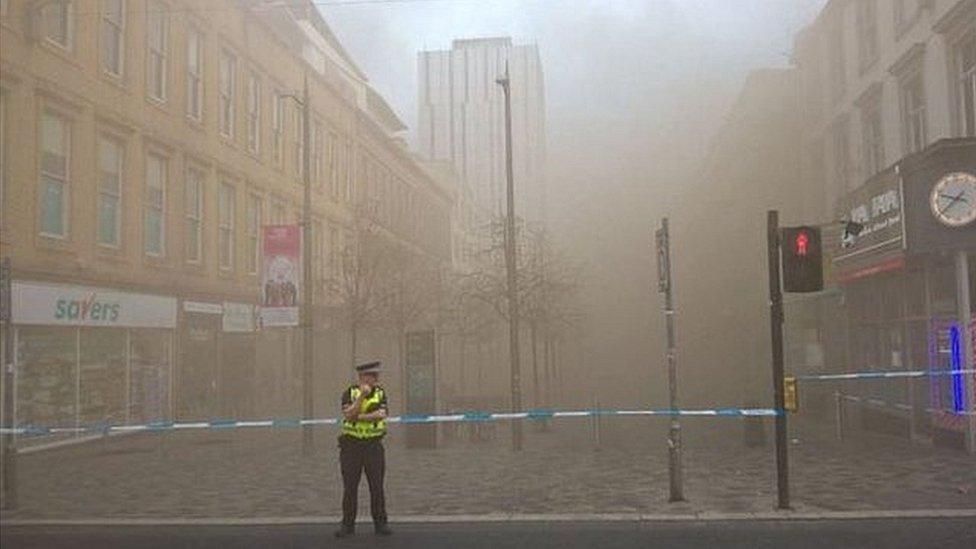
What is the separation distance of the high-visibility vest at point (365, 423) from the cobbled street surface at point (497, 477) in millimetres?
1371

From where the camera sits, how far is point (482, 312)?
81.5 feet

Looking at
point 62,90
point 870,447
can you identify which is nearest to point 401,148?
point 62,90

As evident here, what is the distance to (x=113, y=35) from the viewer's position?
51.0ft

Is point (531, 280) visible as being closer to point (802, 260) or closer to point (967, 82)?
point (967, 82)

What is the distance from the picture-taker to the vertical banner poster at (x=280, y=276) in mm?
16516

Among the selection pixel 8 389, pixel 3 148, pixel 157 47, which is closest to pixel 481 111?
pixel 157 47

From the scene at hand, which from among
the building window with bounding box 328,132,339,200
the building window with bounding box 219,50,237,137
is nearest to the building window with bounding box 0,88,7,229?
the building window with bounding box 219,50,237,137

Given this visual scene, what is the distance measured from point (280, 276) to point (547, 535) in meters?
10.4

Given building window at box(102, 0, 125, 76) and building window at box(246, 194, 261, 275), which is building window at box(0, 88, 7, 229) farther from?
building window at box(246, 194, 261, 275)

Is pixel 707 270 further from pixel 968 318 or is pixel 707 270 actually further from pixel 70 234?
pixel 70 234

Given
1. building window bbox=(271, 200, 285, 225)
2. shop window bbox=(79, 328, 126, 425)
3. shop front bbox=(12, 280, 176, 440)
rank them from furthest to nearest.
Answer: building window bbox=(271, 200, 285, 225), shop window bbox=(79, 328, 126, 425), shop front bbox=(12, 280, 176, 440)

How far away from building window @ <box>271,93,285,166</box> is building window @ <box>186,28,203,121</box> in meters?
1.33

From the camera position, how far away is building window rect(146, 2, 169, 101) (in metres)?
16.4

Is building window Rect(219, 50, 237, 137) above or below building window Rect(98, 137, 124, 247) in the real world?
above
